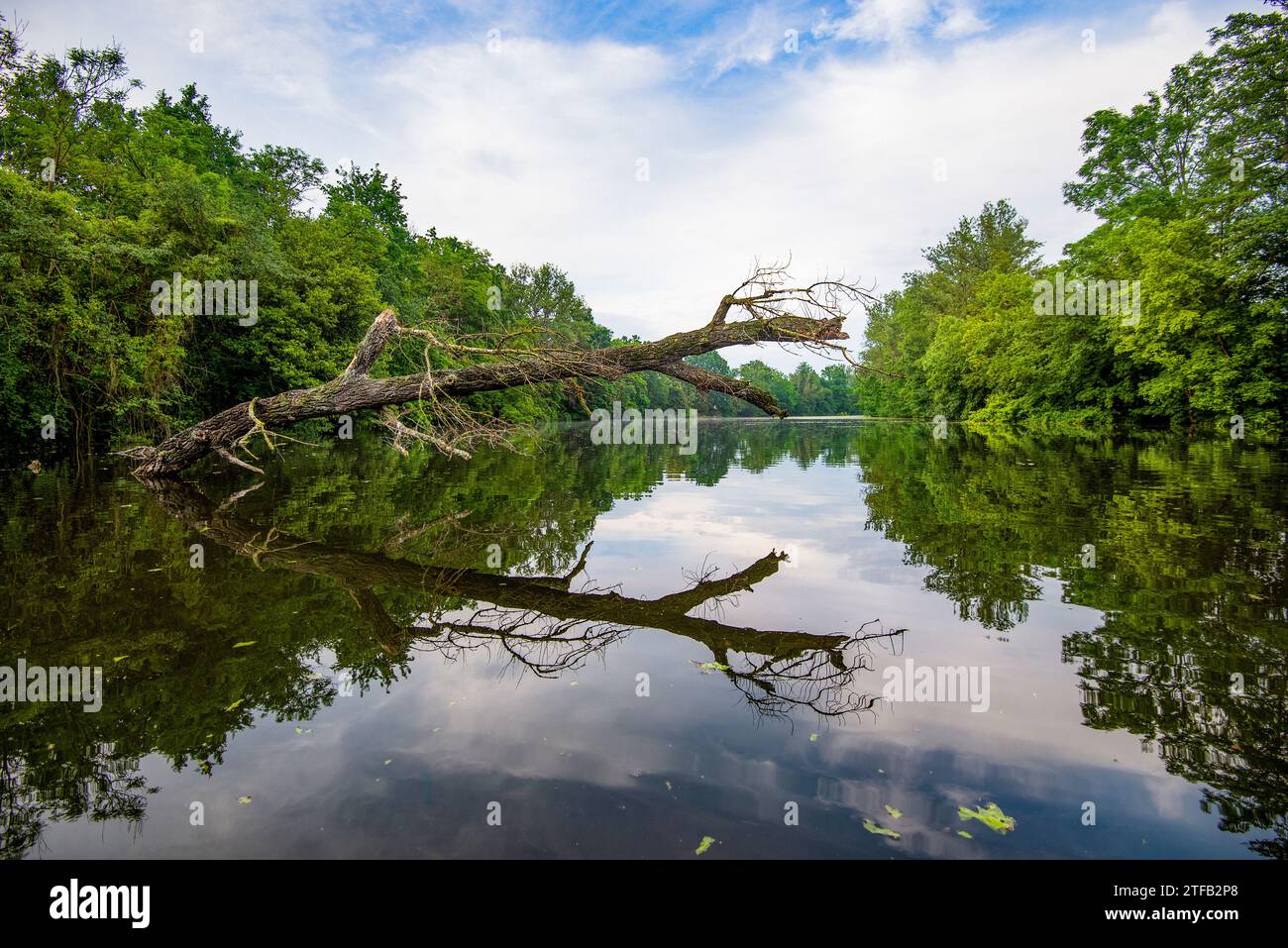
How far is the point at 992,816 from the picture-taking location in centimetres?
250

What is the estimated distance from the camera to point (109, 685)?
3.60m

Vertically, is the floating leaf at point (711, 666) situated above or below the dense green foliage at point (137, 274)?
below

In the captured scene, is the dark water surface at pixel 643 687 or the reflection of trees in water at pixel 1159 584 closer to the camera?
the dark water surface at pixel 643 687

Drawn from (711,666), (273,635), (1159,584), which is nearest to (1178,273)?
(1159,584)

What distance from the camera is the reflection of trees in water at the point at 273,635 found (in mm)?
2990

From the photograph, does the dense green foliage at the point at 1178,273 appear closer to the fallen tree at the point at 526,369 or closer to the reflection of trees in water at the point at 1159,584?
the reflection of trees in water at the point at 1159,584

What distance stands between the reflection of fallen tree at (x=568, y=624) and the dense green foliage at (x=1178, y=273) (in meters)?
24.4

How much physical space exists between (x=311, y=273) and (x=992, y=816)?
2866cm

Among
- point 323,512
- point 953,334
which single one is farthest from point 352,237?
point 953,334

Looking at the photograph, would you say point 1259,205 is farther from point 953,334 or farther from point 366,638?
point 366,638

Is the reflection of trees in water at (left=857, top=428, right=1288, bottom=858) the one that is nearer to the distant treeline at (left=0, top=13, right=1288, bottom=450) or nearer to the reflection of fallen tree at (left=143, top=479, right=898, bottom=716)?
the reflection of fallen tree at (left=143, top=479, right=898, bottom=716)

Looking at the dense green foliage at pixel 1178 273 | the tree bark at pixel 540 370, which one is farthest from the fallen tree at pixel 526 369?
the dense green foliage at pixel 1178 273

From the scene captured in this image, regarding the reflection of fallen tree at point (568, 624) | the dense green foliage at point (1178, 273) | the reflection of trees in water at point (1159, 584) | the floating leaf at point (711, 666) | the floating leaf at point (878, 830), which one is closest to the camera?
the floating leaf at point (878, 830)

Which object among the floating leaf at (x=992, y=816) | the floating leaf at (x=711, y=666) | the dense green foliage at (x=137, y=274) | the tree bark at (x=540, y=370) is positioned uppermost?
the dense green foliage at (x=137, y=274)
